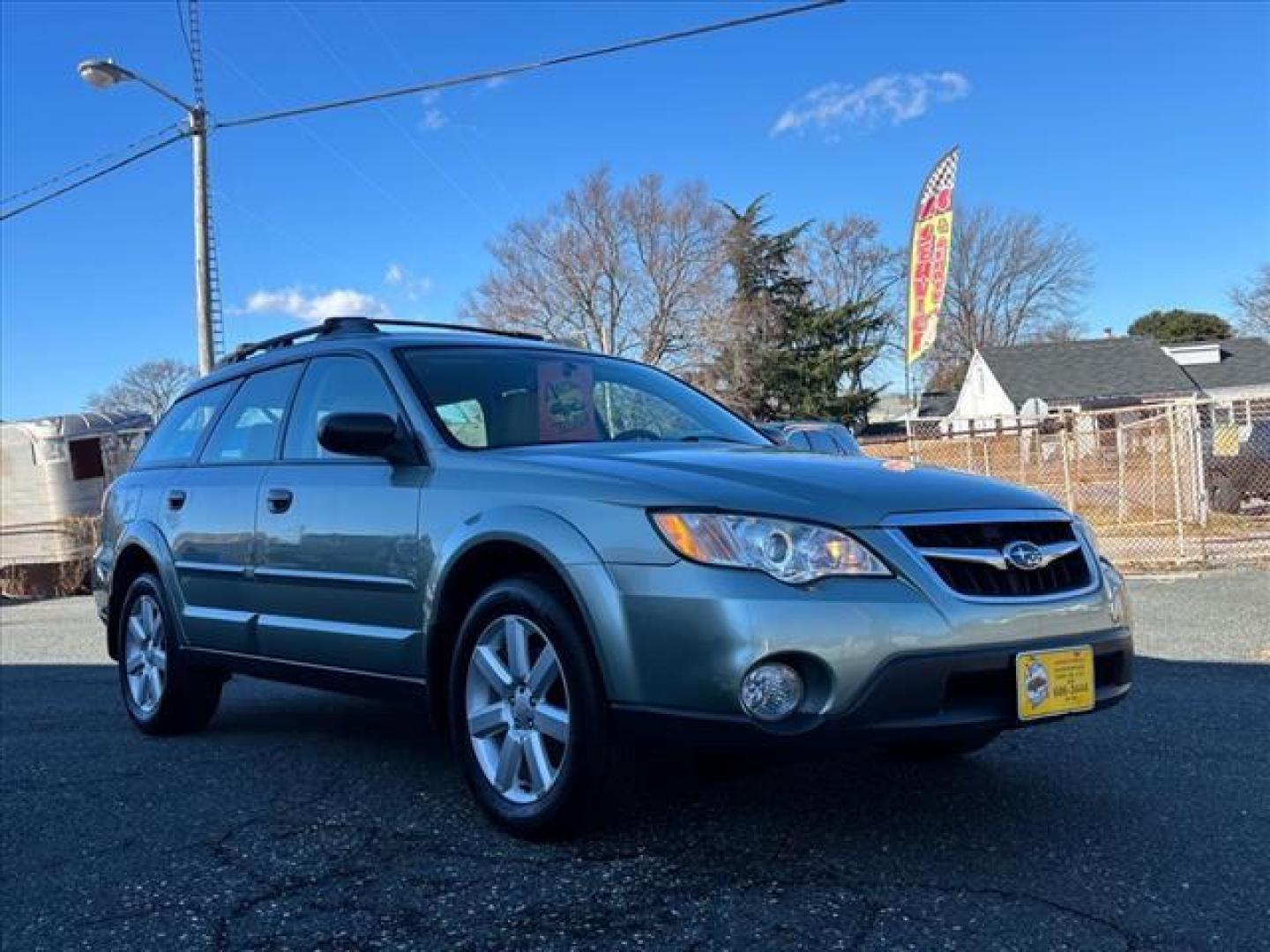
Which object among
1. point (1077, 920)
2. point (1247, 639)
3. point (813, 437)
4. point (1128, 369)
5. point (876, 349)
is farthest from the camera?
point (876, 349)

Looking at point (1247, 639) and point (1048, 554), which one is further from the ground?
point (1048, 554)

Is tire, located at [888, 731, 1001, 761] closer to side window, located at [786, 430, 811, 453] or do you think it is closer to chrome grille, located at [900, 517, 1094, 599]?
chrome grille, located at [900, 517, 1094, 599]

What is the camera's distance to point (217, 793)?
4.37 metres

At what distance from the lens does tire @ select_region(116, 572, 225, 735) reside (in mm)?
5301

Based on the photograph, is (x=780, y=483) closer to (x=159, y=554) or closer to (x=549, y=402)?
(x=549, y=402)

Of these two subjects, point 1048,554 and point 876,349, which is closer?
point 1048,554

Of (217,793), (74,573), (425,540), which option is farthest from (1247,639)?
(74,573)

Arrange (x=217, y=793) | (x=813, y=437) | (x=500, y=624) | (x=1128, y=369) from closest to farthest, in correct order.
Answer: (x=500, y=624), (x=217, y=793), (x=813, y=437), (x=1128, y=369)

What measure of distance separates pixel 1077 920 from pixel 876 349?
168ft

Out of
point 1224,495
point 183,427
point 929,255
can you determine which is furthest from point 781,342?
point 183,427

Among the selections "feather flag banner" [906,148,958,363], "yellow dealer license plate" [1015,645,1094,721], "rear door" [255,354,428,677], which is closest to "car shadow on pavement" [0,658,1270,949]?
"yellow dealer license plate" [1015,645,1094,721]

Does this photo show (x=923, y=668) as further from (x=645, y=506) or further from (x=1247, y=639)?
(x=1247, y=639)

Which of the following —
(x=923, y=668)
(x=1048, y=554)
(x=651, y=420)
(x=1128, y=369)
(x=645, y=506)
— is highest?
(x=1128, y=369)

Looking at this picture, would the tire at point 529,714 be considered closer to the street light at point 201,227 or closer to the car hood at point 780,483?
the car hood at point 780,483
